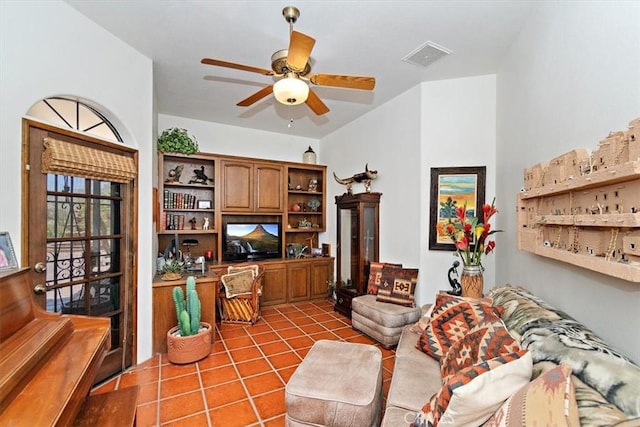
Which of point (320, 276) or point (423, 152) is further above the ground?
point (423, 152)

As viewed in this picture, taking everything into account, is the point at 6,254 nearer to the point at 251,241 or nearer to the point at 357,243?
the point at 251,241

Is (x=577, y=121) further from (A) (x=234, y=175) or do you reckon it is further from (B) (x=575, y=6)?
(A) (x=234, y=175)

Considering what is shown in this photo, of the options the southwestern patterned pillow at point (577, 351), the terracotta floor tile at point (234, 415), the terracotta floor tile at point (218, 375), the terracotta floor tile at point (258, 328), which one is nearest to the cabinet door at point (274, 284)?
the terracotta floor tile at point (258, 328)

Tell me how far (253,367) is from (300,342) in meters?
0.66

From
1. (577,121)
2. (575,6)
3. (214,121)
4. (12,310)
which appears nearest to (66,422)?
(12,310)

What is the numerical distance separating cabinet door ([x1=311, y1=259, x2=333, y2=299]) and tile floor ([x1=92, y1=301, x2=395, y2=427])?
1.00m

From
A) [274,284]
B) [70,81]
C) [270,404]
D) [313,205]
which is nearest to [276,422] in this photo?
→ [270,404]

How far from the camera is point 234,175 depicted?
447 centimetres

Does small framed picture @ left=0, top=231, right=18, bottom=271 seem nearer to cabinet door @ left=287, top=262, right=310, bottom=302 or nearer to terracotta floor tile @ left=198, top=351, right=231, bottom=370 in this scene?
terracotta floor tile @ left=198, top=351, right=231, bottom=370

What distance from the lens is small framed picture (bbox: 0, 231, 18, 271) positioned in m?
1.51

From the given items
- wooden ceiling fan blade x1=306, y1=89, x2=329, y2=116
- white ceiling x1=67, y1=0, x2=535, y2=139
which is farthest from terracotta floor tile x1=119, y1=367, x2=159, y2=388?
white ceiling x1=67, y1=0, x2=535, y2=139

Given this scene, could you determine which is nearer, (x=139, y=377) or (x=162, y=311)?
(x=139, y=377)

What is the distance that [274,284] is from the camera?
4.44 m

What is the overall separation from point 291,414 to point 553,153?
7.48 ft
